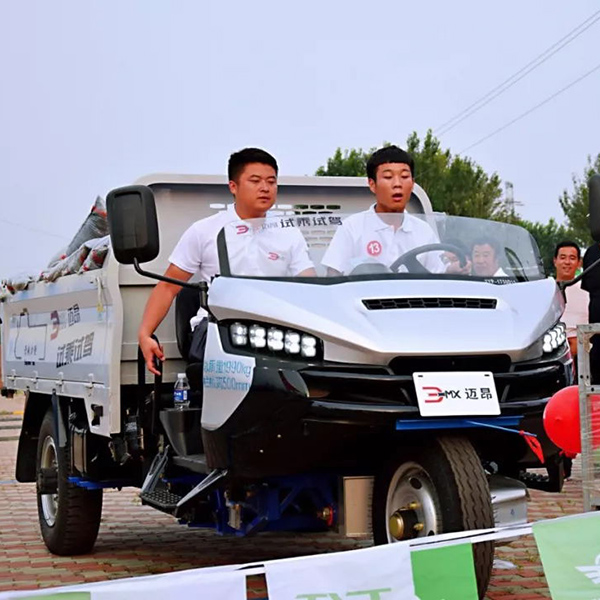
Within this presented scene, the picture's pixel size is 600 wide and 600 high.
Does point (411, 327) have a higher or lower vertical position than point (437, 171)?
lower

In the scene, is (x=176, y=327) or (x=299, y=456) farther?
(x=176, y=327)

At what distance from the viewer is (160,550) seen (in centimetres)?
788

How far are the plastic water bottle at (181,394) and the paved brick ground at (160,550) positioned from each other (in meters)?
1.03

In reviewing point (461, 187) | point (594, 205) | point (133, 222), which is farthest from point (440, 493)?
point (461, 187)

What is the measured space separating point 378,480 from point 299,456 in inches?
13.9

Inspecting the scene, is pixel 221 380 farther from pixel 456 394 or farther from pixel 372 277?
pixel 456 394

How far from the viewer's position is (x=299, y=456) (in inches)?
201

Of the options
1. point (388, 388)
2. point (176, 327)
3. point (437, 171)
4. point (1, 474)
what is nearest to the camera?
point (388, 388)

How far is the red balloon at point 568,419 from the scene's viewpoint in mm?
4820

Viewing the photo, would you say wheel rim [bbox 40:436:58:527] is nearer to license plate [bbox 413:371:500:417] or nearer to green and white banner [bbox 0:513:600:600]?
license plate [bbox 413:371:500:417]

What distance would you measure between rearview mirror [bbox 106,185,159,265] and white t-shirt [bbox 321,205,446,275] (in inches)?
30.4

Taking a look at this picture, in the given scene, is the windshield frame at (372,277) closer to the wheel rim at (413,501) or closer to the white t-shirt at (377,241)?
the white t-shirt at (377,241)

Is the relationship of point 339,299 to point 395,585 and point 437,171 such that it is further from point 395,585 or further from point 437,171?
point 437,171

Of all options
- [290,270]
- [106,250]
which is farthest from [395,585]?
[106,250]
